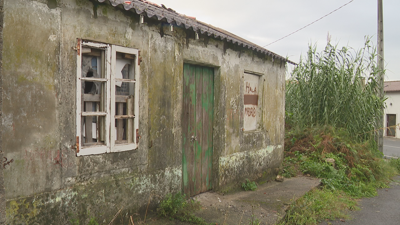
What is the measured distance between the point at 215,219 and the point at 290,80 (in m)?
7.61

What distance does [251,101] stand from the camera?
719 centimetres

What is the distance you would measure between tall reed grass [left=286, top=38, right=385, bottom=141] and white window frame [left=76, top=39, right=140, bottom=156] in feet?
23.1

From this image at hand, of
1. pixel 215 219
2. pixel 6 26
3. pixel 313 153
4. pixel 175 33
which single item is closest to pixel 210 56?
pixel 175 33

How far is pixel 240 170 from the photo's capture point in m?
6.60

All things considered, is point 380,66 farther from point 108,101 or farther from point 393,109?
point 393,109

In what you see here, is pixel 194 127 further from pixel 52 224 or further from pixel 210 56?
pixel 52 224

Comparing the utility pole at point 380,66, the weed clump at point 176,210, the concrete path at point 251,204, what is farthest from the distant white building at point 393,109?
the weed clump at point 176,210

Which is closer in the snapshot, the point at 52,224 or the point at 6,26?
the point at 6,26

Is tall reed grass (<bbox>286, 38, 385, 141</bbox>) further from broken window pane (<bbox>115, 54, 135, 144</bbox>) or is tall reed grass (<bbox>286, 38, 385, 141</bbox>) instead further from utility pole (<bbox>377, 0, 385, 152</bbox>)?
broken window pane (<bbox>115, 54, 135, 144</bbox>)

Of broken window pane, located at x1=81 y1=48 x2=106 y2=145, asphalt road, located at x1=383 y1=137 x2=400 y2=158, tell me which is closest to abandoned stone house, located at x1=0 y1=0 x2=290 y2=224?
broken window pane, located at x1=81 y1=48 x2=106 y2=145

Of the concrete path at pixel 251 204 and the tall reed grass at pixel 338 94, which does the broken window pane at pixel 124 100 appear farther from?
the tall reed grass at pixel 338 94

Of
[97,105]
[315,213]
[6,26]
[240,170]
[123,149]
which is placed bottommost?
[315,213]

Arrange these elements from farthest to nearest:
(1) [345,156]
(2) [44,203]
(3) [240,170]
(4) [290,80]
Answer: (4) [290,80] → (1) [345,156] → (3) [240,170] → (2) [44,203]

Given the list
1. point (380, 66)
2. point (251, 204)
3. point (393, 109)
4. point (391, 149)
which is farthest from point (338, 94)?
point (393, 109)
